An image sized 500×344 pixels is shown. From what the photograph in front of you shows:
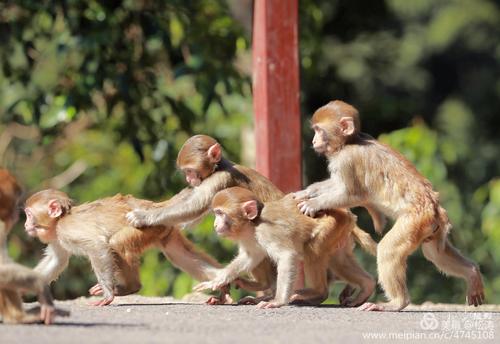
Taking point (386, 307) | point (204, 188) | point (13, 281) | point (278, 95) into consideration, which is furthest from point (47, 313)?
point (278, 95)

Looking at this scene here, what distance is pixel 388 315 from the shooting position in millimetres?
10305

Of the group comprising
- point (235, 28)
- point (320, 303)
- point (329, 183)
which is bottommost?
point (320, 303)

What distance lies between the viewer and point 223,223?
35.2 feet

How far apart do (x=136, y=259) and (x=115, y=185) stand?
7.57m

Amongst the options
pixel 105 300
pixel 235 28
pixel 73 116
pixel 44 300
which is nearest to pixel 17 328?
pixel 44 300

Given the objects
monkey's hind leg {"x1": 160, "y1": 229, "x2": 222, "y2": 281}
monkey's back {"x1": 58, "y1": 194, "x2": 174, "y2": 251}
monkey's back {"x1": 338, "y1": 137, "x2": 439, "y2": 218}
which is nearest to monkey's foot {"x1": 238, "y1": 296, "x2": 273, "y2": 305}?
monkey's hind leg {"x1": 160, "y1": 229, "x2": 222, "y2": 281}

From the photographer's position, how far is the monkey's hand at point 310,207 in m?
10.8

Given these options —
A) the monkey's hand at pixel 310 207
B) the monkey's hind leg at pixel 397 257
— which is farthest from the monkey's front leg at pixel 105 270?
the monkey's hind leg at pixel 397 257

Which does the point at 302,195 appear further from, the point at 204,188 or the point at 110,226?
the point at 110,226

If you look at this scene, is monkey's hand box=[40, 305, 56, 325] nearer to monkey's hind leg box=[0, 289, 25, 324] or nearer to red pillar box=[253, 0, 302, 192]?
monkey's hind leg box=[0, 289, 25, 324]

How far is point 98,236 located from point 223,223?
992 mm

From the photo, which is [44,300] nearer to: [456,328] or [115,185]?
[456,328]

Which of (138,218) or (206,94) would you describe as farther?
(206,94)

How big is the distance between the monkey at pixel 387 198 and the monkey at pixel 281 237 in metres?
0.14
